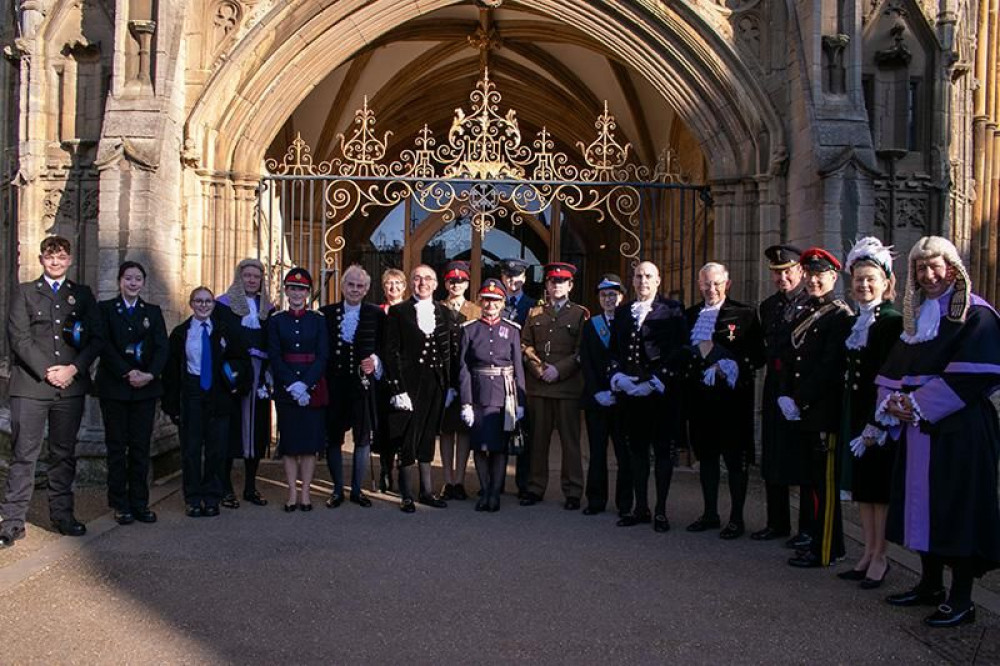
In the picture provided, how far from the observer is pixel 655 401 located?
5.61 metres

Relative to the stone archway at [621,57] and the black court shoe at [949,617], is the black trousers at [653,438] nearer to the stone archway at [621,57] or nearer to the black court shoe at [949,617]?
the black court shoe at [949,617]

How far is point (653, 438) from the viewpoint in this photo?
5.66m

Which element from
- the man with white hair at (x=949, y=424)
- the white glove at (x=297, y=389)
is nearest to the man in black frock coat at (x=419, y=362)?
the white glove at (x=297, y=389)

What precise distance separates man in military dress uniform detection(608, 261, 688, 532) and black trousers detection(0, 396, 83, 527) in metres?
3.38

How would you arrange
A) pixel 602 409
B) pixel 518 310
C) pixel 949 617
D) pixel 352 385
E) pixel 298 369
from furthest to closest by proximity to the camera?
1. pixel 518 310
2. pixel 352 385
3. pixel 602 409
4. pixel 298 369
5. pixel 949 617

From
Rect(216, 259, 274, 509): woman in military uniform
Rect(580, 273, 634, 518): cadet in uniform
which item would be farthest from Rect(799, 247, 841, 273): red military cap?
Rect(216, 259, 274, 509): woman in military uniform

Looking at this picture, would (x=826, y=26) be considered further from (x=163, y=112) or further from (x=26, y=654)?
(x=26, y=654)

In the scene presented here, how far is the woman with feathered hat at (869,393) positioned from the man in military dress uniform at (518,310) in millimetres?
2453

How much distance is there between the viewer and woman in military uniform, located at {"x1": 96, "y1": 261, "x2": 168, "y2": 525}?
545 centimetres

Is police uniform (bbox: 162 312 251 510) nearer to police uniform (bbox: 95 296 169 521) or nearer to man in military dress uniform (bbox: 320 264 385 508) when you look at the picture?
police uniform (bbox: 95 296 169 521)

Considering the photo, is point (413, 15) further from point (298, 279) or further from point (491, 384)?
point (491, 384)

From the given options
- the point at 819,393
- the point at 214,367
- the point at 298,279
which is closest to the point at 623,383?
the point at 819,393

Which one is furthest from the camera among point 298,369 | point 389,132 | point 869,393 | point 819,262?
point 389,132

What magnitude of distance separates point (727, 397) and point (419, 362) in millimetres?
2109
